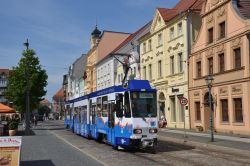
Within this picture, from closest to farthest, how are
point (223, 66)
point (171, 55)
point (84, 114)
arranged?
point (84, 114)
point (223, 66)
point (171, 55)

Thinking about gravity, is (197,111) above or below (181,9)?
below

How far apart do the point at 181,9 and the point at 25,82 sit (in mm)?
18525

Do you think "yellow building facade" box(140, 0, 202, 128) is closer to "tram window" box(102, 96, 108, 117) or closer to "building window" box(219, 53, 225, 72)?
"building window" box(219, 53, 225, 72)

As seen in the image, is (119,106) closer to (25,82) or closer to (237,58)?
(237,58)

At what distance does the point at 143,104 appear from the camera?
1923 cm

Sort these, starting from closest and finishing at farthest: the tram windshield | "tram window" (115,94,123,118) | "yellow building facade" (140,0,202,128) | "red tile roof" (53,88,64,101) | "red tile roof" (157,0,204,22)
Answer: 1. the tram windshield
2. "tram window" (115,94,123,118)
3. "yellow building facade" (140,0,202,128)
4. "red tile roof" (157,0,204,22)
5. "red tile roof" (53,88,64,101)

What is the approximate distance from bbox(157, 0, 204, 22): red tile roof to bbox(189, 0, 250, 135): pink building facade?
13.6 feet

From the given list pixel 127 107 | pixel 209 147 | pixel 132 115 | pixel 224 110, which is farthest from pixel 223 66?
pixel 132 115

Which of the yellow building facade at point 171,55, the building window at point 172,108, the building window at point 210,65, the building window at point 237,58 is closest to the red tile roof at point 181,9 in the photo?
the yellow building facade at point 171,55

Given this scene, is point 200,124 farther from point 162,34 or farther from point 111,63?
point 111,63

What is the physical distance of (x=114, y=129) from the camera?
20016 mm

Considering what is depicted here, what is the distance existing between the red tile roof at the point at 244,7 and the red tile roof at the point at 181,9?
7397mm

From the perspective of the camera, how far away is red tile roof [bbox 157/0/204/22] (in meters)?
38.9

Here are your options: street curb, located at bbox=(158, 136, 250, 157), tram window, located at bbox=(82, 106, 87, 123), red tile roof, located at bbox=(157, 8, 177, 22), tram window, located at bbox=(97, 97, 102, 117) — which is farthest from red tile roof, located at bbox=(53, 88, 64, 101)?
tram window, located at bbox=(97, 97, 102, 117)
